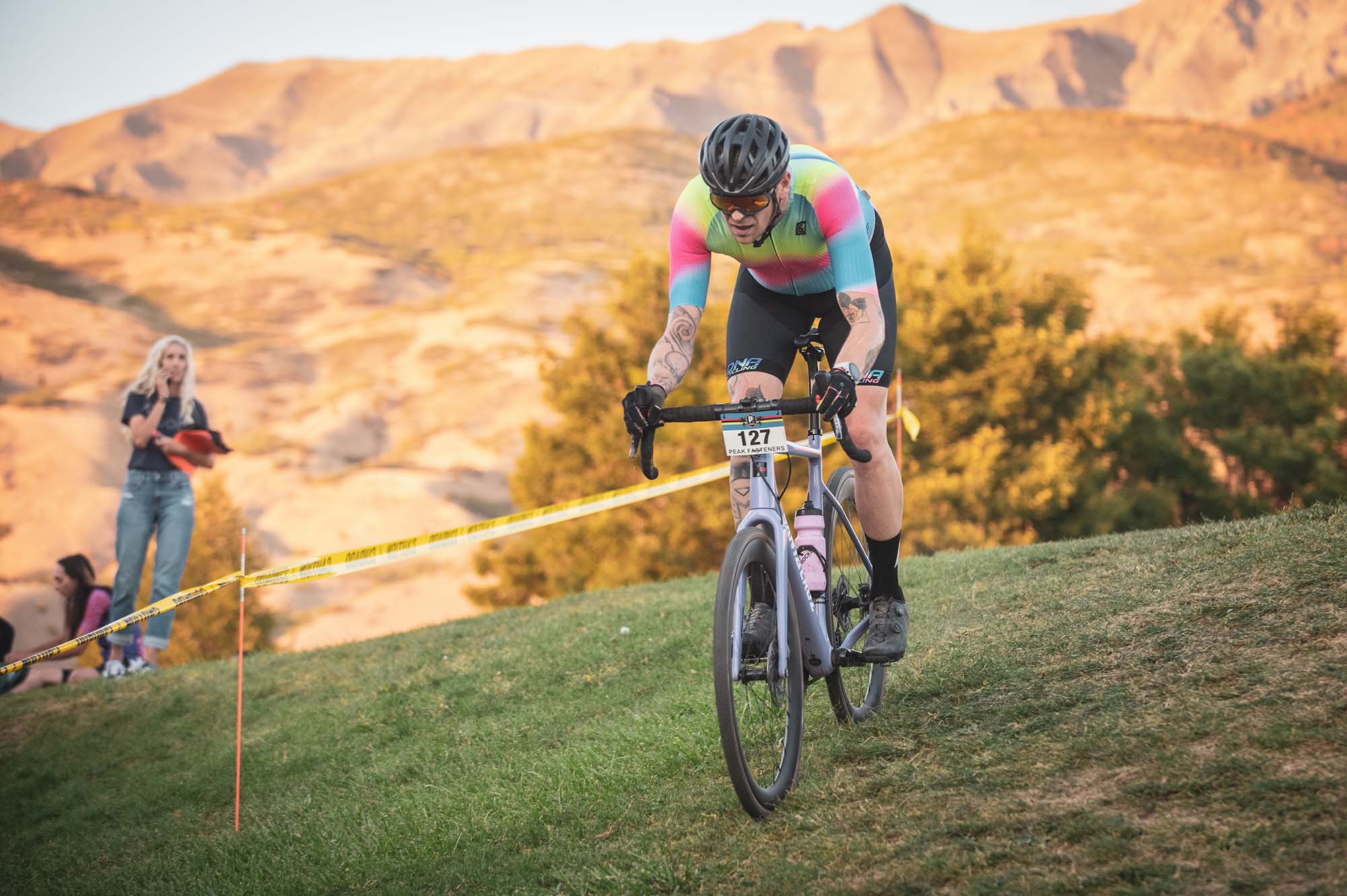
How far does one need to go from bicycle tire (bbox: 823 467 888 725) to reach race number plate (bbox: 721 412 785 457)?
2.68ft

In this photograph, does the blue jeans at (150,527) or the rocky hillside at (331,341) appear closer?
the blue jeans at (150,527)

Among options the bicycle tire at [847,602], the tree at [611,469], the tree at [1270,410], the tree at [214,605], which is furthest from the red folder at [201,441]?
the tree at [1270,410]

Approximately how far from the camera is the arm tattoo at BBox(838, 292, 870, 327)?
464 cm

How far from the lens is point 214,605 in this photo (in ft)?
152

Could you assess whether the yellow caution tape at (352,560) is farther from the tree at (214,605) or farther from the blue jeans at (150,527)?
the tree at (214,605)

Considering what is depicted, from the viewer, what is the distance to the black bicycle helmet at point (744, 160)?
14.2ft

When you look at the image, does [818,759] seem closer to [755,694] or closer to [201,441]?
[755,694]

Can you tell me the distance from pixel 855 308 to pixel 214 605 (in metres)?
47.3

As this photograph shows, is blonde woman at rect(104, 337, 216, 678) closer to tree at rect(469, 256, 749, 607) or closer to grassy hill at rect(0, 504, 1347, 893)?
grassy hill at rect(0, 504, 1347, 893)

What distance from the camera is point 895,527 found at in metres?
5.27

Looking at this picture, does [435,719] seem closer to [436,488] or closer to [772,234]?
[772,234]

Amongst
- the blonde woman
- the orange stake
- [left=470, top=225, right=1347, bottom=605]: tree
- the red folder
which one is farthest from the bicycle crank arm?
[left=470, top=225, right=1347, bottom=605]: tree

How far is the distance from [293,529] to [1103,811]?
79.8m

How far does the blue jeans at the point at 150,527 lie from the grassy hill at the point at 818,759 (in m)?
1.17
